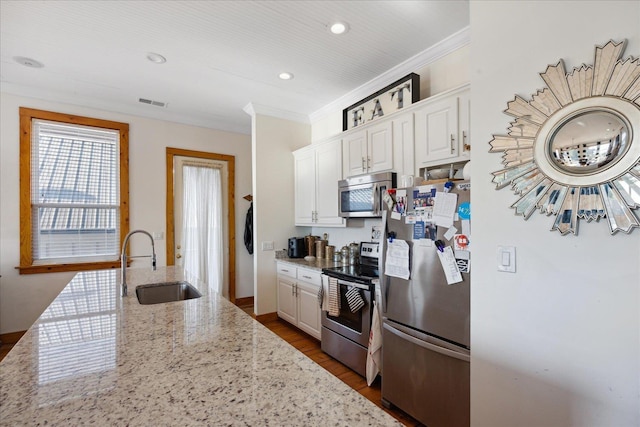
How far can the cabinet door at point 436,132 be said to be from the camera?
7.02 feet

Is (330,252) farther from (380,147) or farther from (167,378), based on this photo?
(167,378)

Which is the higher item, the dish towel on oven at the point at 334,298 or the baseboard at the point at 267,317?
the dish towel on oven at the point at 334,298

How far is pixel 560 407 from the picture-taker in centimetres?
129

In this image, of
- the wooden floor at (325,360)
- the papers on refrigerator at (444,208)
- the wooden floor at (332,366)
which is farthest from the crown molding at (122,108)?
the papers on refrigerator at (444,208)

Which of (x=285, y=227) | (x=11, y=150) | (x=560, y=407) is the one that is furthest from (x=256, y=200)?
(x=560, y=407)

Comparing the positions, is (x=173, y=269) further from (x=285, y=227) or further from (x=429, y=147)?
(x=429, y=147)

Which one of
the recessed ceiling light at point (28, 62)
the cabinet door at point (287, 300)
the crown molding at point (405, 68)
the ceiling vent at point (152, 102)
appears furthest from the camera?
the ceiling vent at point (152, 102)

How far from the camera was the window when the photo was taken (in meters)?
3.38

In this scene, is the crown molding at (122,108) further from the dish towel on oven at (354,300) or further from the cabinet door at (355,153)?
the dish towel on oven at (354,300)

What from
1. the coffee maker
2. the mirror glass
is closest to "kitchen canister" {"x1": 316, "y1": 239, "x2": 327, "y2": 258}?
the coffee maker

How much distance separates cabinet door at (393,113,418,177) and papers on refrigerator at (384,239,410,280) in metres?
0.74

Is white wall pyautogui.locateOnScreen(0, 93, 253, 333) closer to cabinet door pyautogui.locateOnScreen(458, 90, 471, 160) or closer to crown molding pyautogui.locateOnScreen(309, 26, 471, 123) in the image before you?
crown molding pyautogui.locateOnScreen(309, 26, 471, 123)

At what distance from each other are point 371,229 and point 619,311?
7.10ft

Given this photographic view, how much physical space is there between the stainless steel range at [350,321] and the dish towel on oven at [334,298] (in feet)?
0.06
